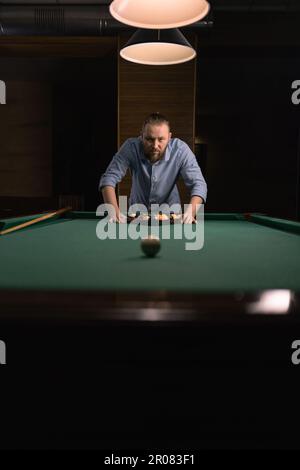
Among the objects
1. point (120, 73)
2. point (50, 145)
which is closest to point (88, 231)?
point (120, 73)

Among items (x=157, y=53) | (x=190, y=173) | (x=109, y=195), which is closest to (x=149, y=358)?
(x=109, y=195)

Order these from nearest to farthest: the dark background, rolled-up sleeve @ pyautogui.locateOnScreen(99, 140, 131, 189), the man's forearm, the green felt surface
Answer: the green felt surface, the man's forearm, rolled-up sleeve @ pyautogui.locateOnScreen(99, 140, 131, 189), the dark background

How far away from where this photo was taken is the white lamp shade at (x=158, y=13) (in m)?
2.10

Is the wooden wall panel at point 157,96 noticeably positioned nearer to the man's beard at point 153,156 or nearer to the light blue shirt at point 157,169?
the light blue shirt at point 157,169

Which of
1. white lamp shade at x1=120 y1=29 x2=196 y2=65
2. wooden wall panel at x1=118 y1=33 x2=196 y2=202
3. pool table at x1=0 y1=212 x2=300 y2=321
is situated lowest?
pool table at x1=0 y1=212 x2=300 y2=321

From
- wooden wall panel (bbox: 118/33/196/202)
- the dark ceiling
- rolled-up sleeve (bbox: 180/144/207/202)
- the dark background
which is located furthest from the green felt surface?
the dark background

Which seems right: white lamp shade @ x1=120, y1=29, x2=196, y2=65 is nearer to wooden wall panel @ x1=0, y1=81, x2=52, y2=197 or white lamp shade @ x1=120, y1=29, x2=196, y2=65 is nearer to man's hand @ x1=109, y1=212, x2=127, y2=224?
man's hand @ x1=109, y1=212, x2=127, y2=224

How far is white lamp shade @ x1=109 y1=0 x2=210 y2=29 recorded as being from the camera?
82.5 inches

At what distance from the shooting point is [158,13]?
2184mm

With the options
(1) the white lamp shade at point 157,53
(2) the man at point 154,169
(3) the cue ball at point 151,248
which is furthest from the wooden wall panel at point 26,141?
(3) the cue ball at point 151,248

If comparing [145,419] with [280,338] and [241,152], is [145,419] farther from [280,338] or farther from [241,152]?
[241,152]

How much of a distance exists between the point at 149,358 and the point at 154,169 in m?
2.67

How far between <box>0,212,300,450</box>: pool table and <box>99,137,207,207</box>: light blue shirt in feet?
7.57

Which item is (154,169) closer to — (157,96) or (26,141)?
(157,96)
